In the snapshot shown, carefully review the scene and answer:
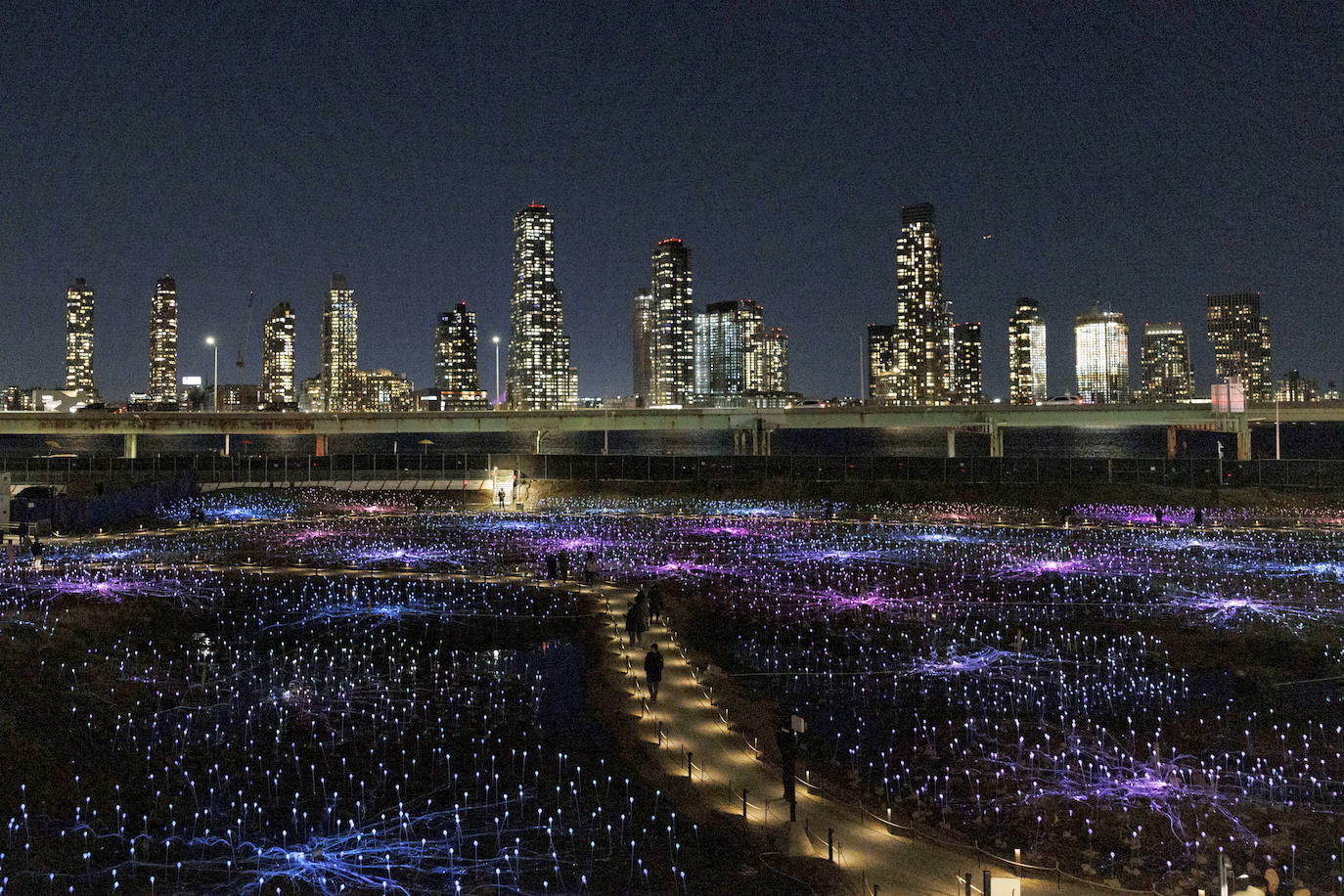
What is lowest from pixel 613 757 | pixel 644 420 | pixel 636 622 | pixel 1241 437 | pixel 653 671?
pixel 613 757

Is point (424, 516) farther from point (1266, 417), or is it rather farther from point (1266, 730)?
point (1266, 417)

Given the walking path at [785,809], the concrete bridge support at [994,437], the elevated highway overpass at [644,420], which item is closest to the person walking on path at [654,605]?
the walking path at [785,809]

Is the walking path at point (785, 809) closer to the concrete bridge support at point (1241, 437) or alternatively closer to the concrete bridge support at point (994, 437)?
the concrete bridge support at point (1241, 437)

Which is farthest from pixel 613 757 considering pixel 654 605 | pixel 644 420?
pixel 644 420

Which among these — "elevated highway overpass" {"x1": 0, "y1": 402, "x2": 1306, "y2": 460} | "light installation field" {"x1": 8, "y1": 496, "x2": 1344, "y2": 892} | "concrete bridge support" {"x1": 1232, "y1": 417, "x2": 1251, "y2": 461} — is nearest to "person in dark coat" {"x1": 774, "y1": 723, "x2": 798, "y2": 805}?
"light installation field" {"x1": 8, "y1": 496, "x2": 1344, "y2": 892}

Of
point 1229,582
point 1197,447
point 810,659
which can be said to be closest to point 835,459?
point 1229,582

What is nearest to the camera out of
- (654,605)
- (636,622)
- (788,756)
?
(788,756)

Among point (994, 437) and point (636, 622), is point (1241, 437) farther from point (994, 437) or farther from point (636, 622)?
point (636, 622)
